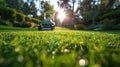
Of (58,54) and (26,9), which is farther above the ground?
(58,54)

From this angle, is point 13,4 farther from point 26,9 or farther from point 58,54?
point 58,54

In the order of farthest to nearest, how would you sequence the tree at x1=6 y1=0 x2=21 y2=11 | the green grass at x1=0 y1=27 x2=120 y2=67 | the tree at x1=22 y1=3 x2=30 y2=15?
the tree at x1=22 y1=3 x2=30 y2=15
the tree at x1=6 y1=0 x2=21 y2=11
the green grass at x1=0 y1=27 x2=120 y2=67

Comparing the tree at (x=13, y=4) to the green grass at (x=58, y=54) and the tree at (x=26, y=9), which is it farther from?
the green grass at (x=58, y=54)

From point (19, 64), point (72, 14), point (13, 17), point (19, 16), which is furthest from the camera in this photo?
point (72, 14)

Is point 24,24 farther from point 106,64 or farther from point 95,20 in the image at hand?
point 106,64

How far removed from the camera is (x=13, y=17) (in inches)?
1784

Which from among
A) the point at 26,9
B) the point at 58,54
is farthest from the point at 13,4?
the point at 58,54

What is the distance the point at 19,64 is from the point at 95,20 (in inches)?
2010

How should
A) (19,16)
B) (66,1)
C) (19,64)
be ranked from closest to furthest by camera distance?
(19,64), (19,16), (66,1)

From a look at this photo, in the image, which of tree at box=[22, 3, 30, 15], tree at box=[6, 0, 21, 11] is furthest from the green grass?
tree at box=[6, 0, 21, 11]

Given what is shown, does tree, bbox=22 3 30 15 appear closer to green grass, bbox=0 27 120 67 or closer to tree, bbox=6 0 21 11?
tree, bbox=6 0 21 11

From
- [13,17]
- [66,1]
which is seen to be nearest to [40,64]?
[13,17]

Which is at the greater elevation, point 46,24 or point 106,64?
point 106,64

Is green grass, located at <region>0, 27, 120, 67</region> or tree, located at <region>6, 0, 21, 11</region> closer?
green grass, located at <region>0, 27, 120, 67</region>
